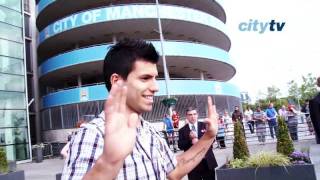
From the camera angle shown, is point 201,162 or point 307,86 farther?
point 307,86

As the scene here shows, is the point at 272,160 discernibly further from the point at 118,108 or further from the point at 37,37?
the point at 37,37

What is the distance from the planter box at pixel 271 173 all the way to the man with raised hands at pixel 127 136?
3867 millimetres

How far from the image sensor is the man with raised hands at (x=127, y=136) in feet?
4.34

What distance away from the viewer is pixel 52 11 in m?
29.8

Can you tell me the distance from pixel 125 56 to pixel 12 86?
20.7 m

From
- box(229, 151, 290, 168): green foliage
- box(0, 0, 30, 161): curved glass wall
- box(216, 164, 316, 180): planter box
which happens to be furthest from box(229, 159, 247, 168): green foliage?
box(0, 0, 30, 161): curved glass wall

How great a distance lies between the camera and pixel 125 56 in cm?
197

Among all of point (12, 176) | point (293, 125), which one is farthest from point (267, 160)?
→ point (293, 125)

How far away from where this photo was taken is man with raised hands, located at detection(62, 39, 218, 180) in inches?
52.1

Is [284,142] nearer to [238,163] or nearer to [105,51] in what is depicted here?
[238,163]

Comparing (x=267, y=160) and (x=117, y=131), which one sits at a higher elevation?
(x=117, y=131)

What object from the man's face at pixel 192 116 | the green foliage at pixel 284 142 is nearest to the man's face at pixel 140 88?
the man's face at pixel 192 116

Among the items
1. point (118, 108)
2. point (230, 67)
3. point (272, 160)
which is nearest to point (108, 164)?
point (118, 108)

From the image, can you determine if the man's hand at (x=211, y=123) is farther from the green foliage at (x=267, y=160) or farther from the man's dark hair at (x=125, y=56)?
the green foliage at (x=267, y=160)
